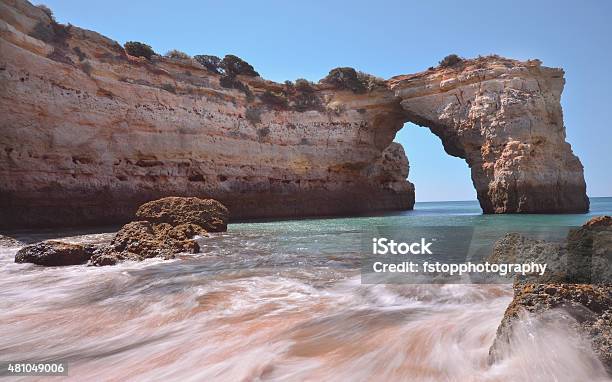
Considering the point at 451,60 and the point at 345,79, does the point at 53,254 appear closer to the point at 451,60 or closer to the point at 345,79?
the point at 345,79

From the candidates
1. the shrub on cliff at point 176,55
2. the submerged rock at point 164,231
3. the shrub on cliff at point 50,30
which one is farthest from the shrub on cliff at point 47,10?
the submerged rock at point 164,231

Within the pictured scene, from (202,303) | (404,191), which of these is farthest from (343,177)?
(202,303)

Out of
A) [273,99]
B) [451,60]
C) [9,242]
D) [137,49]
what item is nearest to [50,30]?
[137,49]

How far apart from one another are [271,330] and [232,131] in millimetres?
17754

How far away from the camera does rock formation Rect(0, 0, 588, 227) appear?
43.9 ft

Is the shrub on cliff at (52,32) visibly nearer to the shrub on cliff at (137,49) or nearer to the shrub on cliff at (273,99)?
the shrub on cliff at (137,49)

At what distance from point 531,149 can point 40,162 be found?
21.8 metres

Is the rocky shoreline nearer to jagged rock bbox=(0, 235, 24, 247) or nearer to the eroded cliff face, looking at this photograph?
jagged rock bbox=(0, 235, 24, 247)

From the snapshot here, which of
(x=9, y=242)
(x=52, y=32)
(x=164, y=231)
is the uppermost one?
(x=52, y=32)

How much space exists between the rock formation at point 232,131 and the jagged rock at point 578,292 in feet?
49.4

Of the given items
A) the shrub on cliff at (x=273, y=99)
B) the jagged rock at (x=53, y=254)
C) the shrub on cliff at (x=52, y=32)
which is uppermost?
the shrub on cliff at (x=52, y=32)

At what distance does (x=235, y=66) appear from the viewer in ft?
72.3

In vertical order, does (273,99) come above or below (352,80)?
below

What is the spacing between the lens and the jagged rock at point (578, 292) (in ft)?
6.79
